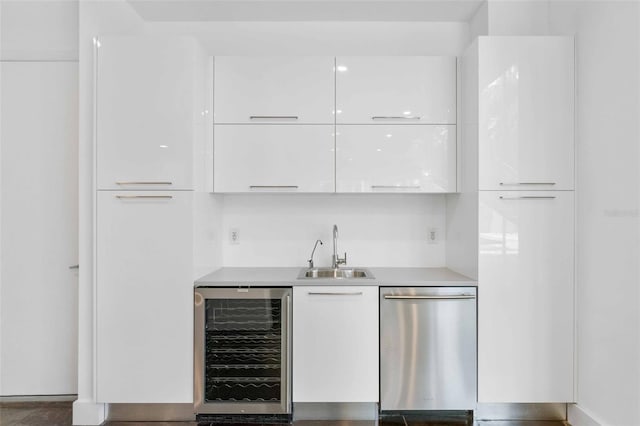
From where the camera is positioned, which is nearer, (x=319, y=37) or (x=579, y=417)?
(x=579, y=417)

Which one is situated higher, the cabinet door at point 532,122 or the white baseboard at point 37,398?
the cabinet door at point 532,122

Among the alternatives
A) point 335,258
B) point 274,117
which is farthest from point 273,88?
point 335,258

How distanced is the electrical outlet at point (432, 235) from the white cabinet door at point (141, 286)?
1694 mm

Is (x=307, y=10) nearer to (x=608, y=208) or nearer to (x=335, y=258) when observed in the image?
(x=335, y=258)

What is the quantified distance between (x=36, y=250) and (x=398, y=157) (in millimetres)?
2544

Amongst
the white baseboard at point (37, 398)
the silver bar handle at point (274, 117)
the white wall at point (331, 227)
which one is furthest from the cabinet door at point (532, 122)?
the white baseboard at point (37, 398)

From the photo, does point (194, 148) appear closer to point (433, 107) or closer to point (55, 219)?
point (55, 219)

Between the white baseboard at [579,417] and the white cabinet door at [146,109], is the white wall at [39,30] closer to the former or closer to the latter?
the white cabinet door at [146,109]

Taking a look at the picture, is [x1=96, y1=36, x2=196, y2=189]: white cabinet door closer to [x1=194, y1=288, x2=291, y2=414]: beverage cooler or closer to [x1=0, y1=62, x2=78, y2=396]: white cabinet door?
[x1=0, y1=62, x2=78, y2=396]: white cabinet door

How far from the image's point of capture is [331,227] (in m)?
3.08

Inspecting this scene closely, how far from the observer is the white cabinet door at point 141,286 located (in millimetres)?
2441

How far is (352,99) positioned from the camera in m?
2.72

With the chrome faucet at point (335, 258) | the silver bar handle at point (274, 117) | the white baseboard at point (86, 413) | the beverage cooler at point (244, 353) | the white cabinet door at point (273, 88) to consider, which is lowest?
the white baseboard at point (86, 413)

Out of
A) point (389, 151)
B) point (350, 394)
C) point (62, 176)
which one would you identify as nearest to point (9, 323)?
point (62, 176)
